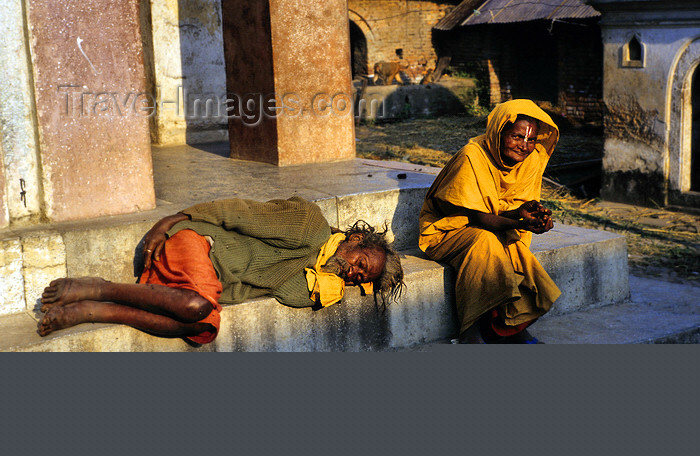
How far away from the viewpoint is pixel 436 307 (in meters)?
4.49

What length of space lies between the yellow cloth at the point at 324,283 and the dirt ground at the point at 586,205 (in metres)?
3.51

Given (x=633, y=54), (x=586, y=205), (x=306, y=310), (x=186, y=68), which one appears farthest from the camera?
(x=586, y=205)

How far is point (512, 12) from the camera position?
1714 cm

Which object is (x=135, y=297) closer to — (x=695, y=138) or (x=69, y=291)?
(x=69, y=291)

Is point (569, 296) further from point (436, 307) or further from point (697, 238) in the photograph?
point (697, 238)

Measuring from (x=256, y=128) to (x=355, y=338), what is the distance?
8.30 ft

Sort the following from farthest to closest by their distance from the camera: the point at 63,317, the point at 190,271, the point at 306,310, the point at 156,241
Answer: the point at 306,310, the point at 156,241, the point at 190,271, the point at 63,317

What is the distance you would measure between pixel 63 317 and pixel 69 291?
0.44 ft

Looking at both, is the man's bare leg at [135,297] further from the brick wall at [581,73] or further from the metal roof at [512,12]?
the brick wall at [581,73]

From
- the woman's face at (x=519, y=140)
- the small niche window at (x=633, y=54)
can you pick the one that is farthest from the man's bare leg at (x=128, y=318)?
the small niche window at (x=633, y=54)

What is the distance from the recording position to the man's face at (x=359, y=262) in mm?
4004

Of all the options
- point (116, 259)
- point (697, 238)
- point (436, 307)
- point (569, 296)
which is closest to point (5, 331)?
point (116, 259)

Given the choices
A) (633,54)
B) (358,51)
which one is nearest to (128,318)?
(633,54)

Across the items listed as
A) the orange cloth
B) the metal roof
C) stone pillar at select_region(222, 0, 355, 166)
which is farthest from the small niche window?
the orange cloth
